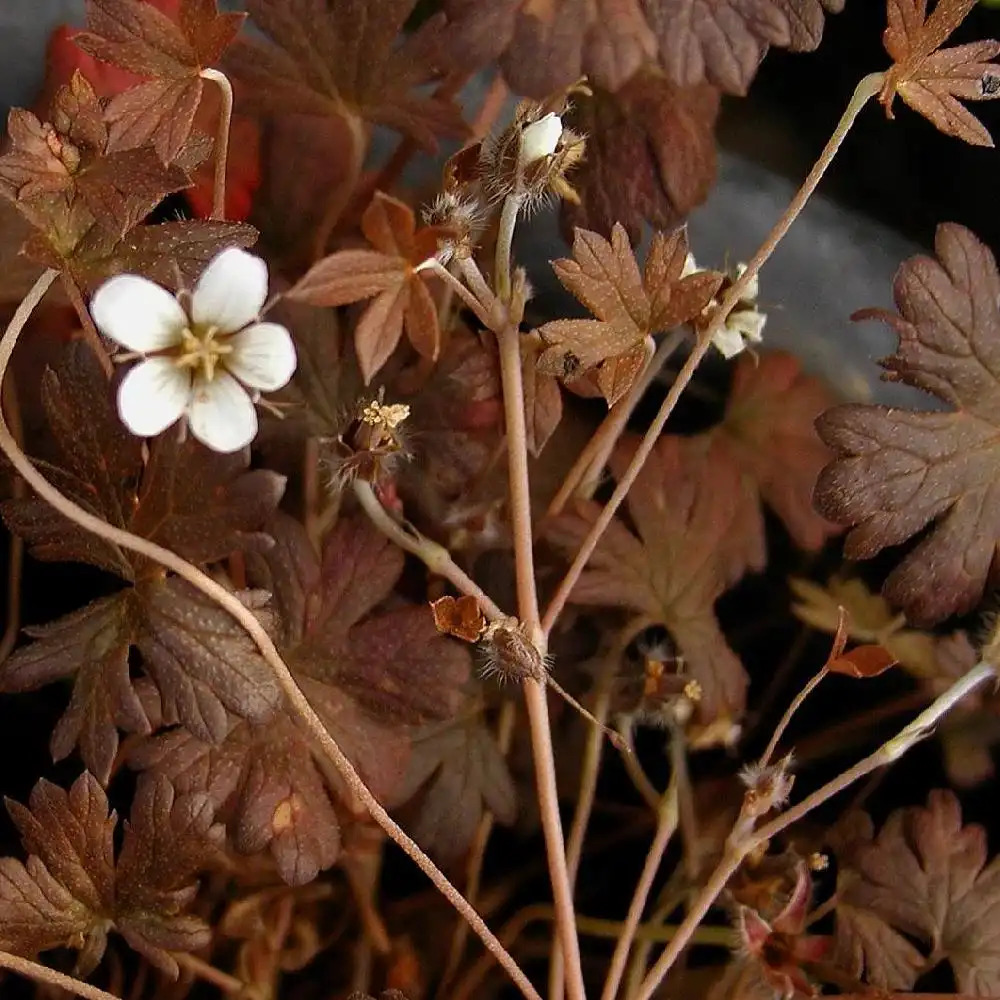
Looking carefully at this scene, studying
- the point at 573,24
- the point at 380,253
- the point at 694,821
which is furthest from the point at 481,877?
the point at 573,24

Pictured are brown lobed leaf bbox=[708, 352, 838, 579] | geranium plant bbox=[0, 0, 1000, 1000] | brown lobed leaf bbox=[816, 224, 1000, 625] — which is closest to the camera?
geranium plant bbox=[0, 0, 1000, 1000]

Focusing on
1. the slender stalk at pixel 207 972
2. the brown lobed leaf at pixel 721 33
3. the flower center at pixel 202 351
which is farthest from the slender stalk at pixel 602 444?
the slender stalk at pixel 207 972

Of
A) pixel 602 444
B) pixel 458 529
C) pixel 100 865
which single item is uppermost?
pixel 602 444

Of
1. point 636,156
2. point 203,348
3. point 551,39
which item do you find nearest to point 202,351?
point 203,348

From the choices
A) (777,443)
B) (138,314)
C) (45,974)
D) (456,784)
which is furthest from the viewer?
(777,443)

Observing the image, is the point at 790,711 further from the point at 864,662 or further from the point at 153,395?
the point at 153,395

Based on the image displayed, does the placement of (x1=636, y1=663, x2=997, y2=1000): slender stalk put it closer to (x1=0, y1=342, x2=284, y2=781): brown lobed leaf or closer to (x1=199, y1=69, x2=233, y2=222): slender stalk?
(x1=0, y1=342, x2=284, y2=781): brown lobed leaf

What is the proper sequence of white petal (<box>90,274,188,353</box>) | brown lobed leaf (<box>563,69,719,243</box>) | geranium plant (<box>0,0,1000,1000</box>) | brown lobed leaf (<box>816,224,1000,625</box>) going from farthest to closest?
brown lobed leaf (<box>563,69,719,243</box>), brown lobed leaf (<box>816,224,1000,625</box>), geranium plant (<box>0,0,1000,1000</box>), white petal (<box>90,274,188,353</box>)

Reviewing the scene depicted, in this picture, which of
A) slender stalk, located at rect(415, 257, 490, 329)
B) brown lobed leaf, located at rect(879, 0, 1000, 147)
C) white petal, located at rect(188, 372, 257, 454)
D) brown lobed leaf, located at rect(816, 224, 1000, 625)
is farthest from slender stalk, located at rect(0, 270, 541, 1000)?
brown lobed leaf, located at rect(879, 0, 1000, 147)

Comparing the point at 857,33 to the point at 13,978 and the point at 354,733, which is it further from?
the point at 13,978
